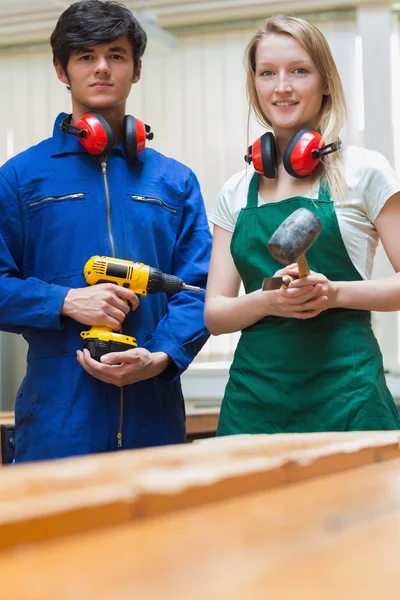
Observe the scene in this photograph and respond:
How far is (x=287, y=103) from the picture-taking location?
74.6 inches

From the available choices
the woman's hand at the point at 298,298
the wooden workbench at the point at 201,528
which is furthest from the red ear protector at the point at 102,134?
the wooden workbench at the point at 201,528

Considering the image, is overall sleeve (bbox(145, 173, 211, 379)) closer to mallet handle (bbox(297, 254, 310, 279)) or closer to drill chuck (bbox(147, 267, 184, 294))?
drill chuck (bbox(147, 267, 184, 294))

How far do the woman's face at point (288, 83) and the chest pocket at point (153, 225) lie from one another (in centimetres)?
45

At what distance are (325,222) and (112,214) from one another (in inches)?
26.3

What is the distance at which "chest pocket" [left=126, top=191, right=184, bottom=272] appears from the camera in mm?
2156

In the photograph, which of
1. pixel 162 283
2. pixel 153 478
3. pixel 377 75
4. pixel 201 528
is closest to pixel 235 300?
pixel 162 283

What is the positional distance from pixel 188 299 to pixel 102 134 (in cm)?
52

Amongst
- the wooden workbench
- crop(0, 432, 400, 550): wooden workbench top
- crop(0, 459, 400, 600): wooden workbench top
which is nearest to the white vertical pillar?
crop(0, 432, 400, 550): wooden workbench top

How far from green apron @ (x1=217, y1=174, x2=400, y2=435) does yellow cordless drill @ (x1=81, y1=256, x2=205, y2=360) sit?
13.6 inches

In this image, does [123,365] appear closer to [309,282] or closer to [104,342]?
[104,342]

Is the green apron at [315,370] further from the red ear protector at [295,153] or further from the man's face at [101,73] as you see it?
the man's face at [101,73]

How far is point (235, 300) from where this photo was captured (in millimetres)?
1810

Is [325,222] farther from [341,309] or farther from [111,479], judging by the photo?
[111,479]

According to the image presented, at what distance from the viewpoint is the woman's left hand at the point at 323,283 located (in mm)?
1633
